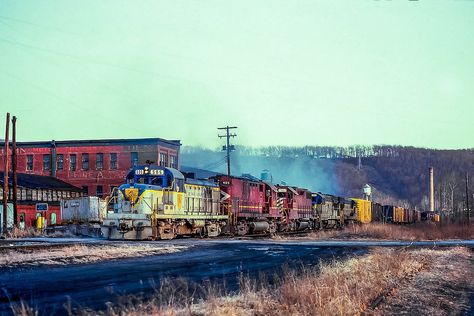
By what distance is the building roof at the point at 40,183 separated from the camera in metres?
52.0

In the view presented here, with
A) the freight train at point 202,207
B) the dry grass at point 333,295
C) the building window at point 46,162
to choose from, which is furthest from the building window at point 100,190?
the dry grass at point 333,295

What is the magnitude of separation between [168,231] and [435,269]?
50.5 ft

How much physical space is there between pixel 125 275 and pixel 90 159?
5233 centimetres

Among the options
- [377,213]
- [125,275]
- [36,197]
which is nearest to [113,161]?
[36,197]

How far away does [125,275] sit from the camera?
526 inches

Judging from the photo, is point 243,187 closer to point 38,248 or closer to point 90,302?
point 38,248

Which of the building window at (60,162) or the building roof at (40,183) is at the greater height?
the building window at (60,162)

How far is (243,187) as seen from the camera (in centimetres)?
3709

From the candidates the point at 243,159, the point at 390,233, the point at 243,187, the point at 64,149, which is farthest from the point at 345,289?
the point at 243,159

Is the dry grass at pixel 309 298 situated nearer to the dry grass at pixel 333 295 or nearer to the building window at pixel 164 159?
the dry grass at pixel 333 295

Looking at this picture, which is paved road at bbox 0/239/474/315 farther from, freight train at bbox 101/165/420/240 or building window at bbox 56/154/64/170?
building window at bbox 56/154/64/170

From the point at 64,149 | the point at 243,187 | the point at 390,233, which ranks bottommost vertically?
the point at 390,233

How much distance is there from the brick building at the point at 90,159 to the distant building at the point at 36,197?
332cm

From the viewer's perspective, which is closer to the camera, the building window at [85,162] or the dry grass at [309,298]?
the dry grass at [309,298]
